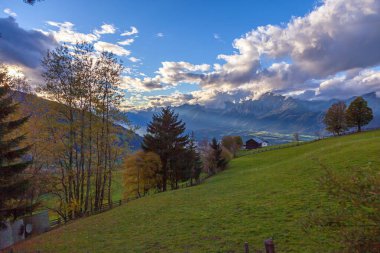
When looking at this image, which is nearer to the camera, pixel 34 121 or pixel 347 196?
pixel 347 196

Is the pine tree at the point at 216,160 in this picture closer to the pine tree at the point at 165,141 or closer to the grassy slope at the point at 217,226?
the pine tree at the point at 165,141

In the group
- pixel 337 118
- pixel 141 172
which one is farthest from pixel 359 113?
pixel 141 172

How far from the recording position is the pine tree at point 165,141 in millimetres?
54250

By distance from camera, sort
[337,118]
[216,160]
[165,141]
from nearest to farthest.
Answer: [165,141], [216,160], [337,118]

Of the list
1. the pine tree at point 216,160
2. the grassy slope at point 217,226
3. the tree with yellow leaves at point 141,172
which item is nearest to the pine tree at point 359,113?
the pine tree at point 216,160

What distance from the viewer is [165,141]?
54312 millimetres

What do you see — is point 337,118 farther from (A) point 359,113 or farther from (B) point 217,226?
(B) point 217,226

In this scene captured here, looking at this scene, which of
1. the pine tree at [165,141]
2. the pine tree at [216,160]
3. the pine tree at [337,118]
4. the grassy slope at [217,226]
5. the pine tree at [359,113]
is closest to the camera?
the grassy slope at [217,226]

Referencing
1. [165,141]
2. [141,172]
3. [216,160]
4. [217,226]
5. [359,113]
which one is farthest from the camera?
[359,113]

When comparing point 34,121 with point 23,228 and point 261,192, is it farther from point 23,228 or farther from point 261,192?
point 261,192

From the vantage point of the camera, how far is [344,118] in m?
83.2

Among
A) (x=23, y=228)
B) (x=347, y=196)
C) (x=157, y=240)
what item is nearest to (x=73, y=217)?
(x=23, y=228)

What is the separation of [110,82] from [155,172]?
73.4 feet

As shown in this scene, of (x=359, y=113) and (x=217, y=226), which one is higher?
(x=359, y=113)
